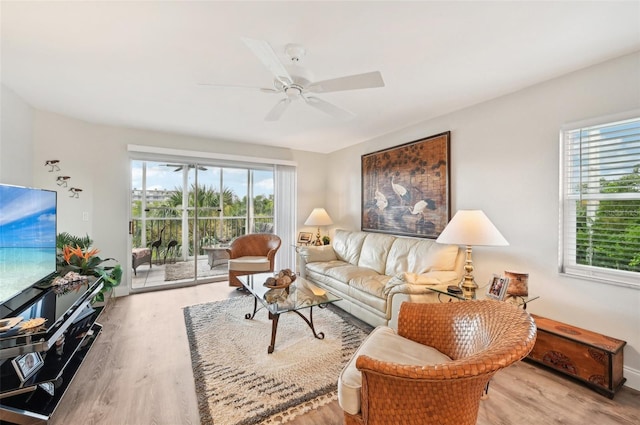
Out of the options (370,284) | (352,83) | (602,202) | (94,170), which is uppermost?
(352,83)

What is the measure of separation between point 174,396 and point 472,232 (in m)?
2.52

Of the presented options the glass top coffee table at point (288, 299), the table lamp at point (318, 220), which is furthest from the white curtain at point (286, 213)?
the glass top coffee table at point (288, 299)

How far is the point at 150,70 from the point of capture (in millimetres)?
2189

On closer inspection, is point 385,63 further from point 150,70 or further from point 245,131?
point 245,131

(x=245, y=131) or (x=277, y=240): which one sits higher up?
(x=245, y=131)

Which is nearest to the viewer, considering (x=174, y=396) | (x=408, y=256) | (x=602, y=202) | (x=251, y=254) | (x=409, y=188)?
(x=174, y=396)

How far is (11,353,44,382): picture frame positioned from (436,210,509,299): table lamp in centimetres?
292

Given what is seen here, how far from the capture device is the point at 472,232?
221 centimetres

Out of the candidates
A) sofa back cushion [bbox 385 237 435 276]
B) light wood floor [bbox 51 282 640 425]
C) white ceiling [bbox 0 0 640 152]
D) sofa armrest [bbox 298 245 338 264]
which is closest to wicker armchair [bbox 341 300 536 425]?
light wood floor [bbox 51 282 640 425]

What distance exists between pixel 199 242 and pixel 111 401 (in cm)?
288

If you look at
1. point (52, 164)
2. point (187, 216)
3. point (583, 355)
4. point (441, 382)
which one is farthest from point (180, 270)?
point (583, 355)

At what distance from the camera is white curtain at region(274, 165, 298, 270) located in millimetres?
4910

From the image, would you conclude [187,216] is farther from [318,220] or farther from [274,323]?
[274,323]

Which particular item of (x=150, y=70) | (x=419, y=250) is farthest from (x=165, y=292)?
(x=419, y=250)
